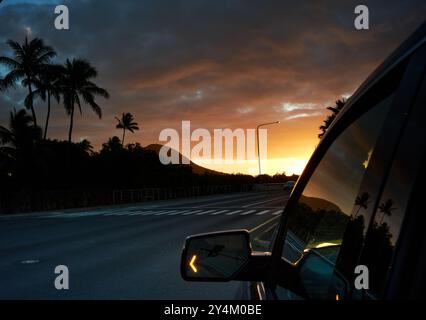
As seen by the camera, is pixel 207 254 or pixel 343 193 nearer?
pixel 343 193

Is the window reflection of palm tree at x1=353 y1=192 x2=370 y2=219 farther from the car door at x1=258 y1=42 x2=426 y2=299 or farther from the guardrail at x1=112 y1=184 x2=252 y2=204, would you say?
the guardrail at x1=112 y1=184 x2=252 y2=204

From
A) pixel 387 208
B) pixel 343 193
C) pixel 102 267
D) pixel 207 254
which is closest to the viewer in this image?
pixel 387 208

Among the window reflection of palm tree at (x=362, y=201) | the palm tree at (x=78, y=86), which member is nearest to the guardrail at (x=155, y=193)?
the palm tree at (x=78, y=86)

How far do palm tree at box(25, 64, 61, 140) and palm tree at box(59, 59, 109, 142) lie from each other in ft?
4.26

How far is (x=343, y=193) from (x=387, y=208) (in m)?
0.54

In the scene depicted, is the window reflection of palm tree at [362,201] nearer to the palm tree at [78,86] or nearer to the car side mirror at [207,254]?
the car side mirror at [207,254]

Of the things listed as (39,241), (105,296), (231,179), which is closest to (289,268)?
(105,296)

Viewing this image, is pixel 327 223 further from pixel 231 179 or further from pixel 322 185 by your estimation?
pixel 231 179

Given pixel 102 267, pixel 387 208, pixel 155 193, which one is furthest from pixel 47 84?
pixel 387 208

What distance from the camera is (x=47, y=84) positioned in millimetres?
46875

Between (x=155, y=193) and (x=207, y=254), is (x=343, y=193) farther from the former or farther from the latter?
(x=155, y=193)

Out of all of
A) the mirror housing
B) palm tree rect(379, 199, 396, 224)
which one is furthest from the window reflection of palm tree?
the mirror housing

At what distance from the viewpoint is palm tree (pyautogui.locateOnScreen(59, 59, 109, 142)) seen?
164ft

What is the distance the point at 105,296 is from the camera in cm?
591
